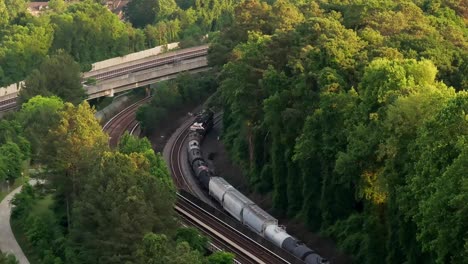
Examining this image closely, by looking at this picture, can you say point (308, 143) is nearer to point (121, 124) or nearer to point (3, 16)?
point (121, 124)

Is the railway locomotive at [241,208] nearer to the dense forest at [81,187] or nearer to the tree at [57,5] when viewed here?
the dense forest at [81,187]

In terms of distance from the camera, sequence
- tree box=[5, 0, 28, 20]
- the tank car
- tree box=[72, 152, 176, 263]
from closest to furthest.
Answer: tree box=[72, 152, 176, 263], the tank car, tree box=[5, 0, 28, 20]

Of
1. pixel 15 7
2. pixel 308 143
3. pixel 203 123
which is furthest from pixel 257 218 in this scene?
pixel 15 7

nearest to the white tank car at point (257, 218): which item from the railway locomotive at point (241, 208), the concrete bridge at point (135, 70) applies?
the railway locomotive at point (241, 208)

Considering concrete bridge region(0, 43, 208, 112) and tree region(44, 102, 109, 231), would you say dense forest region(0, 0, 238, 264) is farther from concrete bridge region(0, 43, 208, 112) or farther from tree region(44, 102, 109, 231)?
concrete bridge region(0, 43, 208, 112)

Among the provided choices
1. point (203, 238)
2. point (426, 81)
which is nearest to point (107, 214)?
point (203, 238)

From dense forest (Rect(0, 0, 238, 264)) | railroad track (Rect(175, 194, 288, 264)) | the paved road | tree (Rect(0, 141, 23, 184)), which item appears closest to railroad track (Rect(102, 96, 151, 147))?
dense forest (Rect(0, 0, 238, 264))

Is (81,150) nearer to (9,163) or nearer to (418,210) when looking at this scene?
(9,163)
